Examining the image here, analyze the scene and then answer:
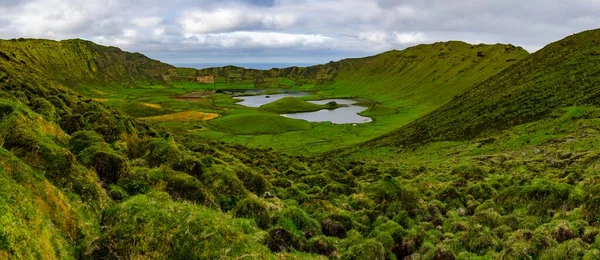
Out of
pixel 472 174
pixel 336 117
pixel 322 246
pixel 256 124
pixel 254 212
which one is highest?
pixel 254 212

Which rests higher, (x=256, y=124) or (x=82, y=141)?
(x=82, y=141)

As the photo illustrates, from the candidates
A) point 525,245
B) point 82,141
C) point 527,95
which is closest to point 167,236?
point 82,141

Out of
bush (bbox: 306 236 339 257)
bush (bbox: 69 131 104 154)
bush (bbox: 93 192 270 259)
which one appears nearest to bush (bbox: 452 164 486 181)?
bush (bbox: 306 236 339 257)

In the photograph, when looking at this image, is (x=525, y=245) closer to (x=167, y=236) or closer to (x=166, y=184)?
(x=167, y=236)

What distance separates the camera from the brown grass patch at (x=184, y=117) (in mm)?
152000

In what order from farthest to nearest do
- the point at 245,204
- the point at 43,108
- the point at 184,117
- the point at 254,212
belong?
the point at 184,117, the point at 43,108, the point at 245,204, the point at 254,212

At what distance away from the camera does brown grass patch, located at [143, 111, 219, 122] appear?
152 m

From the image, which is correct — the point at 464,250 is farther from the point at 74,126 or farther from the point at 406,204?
the point at 74,126

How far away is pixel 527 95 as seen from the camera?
84.9m

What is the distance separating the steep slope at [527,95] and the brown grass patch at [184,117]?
284ft

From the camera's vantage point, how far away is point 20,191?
1074 centimetres

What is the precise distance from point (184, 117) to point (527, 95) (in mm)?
123719

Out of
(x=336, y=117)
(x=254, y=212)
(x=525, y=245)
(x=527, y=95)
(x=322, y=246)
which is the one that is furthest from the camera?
(x=336, y=117)

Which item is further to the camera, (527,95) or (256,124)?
(256,124)
